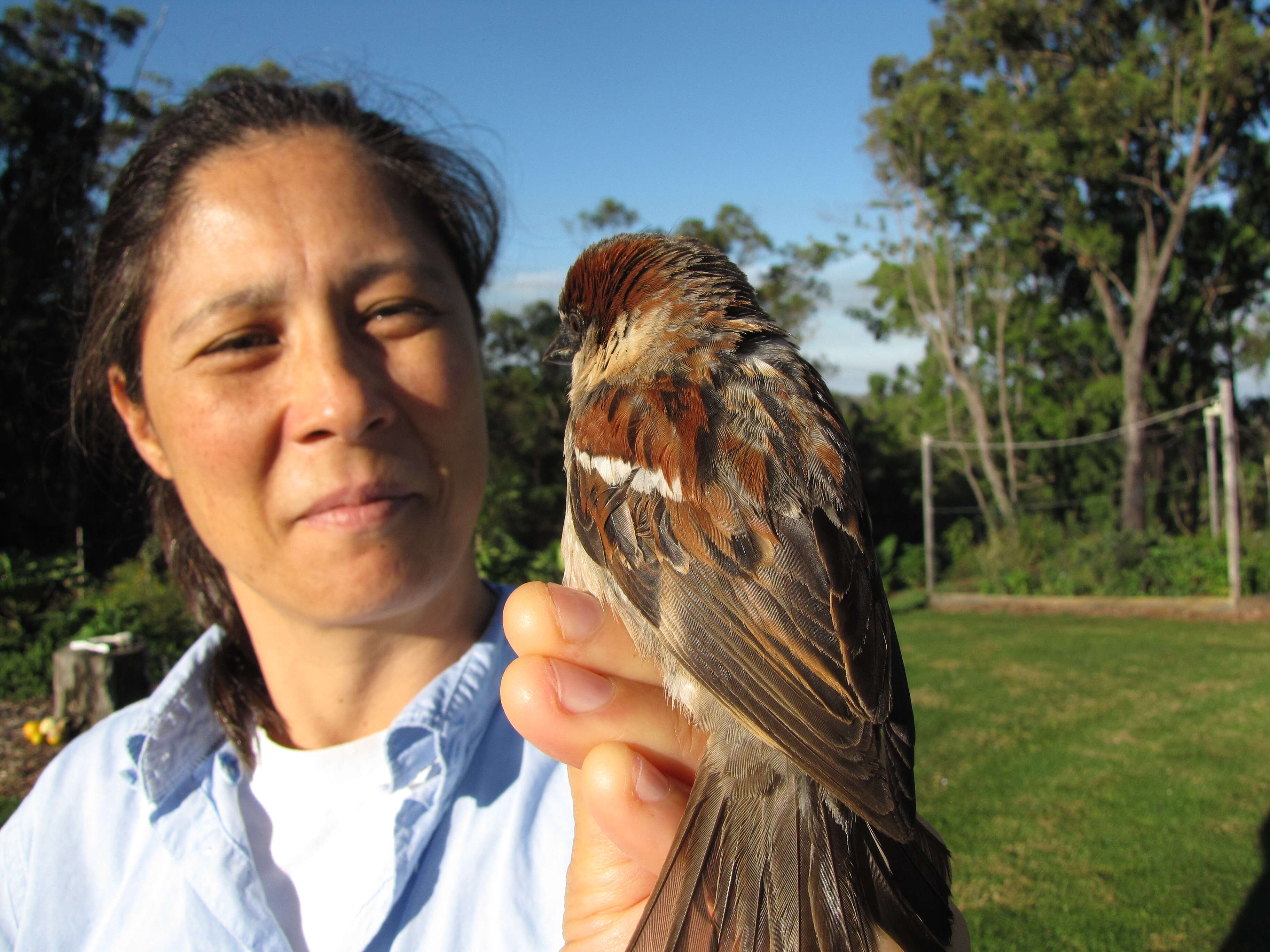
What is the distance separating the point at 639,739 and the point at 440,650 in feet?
3.30

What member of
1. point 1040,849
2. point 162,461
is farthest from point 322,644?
point 1040,849

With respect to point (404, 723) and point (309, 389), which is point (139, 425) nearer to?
point (309, 389)

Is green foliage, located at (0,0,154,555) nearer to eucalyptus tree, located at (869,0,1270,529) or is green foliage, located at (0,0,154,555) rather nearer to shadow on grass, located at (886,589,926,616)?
shadow on grass, located at (886,589,926,616)

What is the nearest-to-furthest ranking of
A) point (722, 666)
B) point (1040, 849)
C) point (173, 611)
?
point (722, 666), point (1040, 849), point (173, 611)

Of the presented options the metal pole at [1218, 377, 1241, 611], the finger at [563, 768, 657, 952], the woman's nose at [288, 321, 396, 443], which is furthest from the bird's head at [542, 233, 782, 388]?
the metal pole at [1218, 377, 1241, 611]

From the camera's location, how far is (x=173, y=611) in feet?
33.9

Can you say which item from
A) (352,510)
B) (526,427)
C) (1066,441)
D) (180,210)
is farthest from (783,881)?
(1066,441)

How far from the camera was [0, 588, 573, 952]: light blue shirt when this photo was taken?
1900 millimetres

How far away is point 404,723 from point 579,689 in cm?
77

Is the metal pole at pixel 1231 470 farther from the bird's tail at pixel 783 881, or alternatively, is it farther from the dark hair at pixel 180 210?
the bird's tail at pixel 783 881

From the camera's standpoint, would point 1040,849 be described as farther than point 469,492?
Yes

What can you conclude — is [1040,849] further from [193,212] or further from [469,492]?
[193,212]

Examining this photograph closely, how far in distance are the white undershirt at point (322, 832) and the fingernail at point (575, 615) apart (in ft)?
2.62

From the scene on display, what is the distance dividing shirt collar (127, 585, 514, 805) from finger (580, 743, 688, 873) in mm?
689
